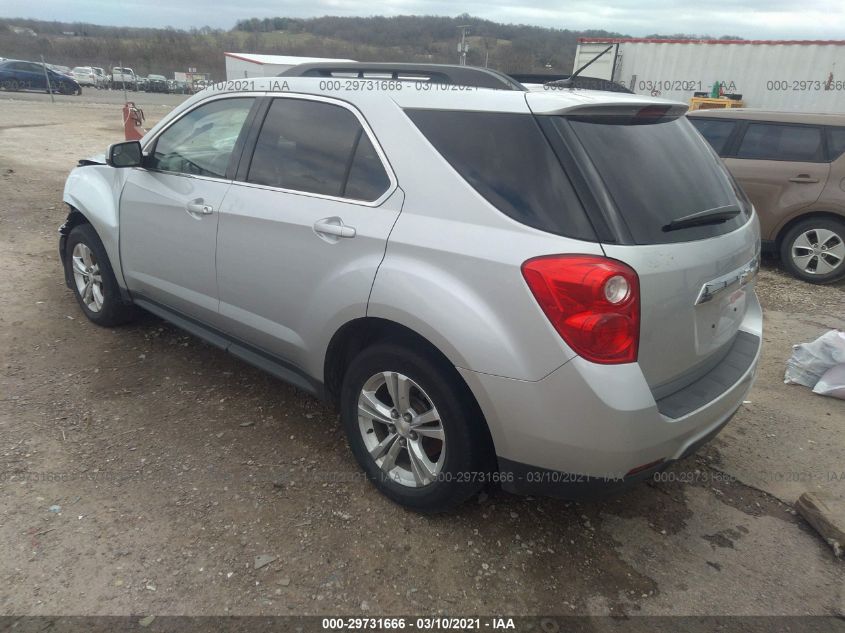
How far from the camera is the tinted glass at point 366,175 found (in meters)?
2.45

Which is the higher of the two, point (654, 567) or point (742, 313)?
point (742, 313)

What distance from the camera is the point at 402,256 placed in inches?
89.7

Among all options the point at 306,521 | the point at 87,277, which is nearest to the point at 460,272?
the point at 306,521

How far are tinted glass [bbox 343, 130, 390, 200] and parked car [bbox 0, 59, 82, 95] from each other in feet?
106

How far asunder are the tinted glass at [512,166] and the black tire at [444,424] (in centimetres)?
65

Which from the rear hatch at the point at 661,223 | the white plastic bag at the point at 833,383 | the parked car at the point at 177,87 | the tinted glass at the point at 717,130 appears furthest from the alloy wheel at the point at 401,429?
the parked car at the point at 177,87

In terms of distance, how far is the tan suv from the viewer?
20.2 ft

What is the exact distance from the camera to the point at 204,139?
11.1ft

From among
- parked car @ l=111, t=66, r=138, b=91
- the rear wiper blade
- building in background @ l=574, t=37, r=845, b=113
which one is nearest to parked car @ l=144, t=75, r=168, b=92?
parked car @ l=111, t=66, r=138, b=91

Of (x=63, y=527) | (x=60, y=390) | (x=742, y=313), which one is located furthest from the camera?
(x=60, y=390)

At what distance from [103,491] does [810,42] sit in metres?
14.7

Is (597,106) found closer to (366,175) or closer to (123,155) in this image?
(366,175)

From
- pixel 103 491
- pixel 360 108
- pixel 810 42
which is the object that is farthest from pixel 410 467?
pixel 810 42

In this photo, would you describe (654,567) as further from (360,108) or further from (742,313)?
(360,108)
